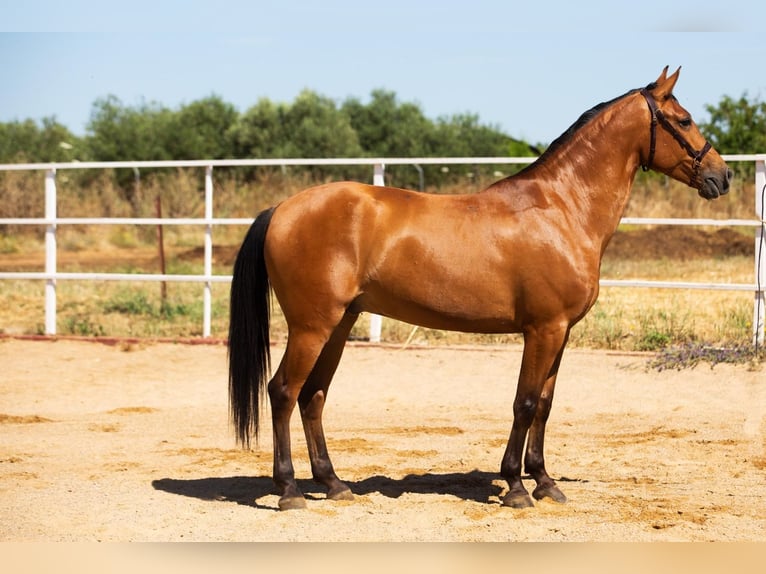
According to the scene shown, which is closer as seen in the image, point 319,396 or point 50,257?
point 319,396

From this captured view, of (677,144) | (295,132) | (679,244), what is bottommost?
(679,244)

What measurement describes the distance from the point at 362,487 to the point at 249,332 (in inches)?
44.7

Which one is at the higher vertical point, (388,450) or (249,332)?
(249,332)

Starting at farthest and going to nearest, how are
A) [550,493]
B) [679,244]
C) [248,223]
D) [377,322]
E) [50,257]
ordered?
[679,244]
[50,257]
[377,322]
[248,223]
[550,493]

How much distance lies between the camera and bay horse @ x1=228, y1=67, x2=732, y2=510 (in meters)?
5.09

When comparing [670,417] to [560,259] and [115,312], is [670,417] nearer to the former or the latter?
[560,259]

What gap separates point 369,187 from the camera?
5.35 m

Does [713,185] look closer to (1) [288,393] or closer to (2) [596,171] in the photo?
(2) [596,171]

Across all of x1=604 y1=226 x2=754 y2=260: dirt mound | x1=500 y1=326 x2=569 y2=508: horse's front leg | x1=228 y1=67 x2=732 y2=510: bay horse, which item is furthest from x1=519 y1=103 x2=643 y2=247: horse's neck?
x1=604 y1=226 x2=754 y2=260: dirt mound

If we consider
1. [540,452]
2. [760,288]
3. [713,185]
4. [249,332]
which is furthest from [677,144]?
[760,288]

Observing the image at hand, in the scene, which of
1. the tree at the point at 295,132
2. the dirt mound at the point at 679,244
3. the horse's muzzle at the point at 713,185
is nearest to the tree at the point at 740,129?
the dirt mound at the point at 679,244

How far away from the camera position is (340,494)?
5.27 m

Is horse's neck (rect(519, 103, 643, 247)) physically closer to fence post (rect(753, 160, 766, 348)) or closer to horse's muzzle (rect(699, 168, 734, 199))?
horse's muzzle (rect(699, 168, 734, 199))

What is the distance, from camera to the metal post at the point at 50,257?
10609 millimetres
